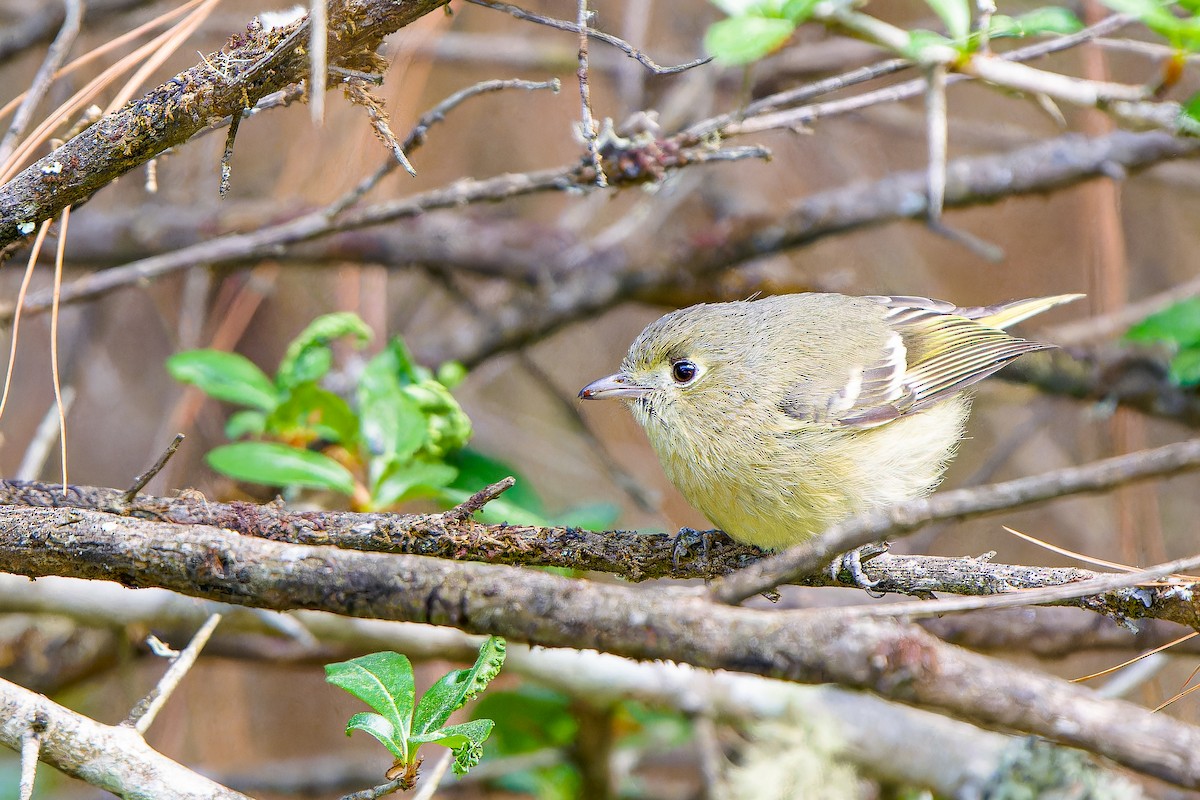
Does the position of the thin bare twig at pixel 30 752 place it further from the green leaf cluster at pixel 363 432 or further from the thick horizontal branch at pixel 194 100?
the green leaf cluster at pixel 363 432

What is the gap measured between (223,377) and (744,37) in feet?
5.89

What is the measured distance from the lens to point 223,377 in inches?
118

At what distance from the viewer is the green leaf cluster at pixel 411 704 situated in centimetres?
169

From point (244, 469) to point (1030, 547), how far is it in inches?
154

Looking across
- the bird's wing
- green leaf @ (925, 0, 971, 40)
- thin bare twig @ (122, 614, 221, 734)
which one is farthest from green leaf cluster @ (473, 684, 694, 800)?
green leaf @ (925, 0, 971, 40)

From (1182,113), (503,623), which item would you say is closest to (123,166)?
(503,623)

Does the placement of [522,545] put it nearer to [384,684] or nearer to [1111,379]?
[384,684]

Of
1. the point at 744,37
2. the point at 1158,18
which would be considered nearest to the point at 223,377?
the point at 744,37

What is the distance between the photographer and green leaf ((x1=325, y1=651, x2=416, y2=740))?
5.75 feet

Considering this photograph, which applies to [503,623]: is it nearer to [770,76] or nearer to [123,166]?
[123,166]

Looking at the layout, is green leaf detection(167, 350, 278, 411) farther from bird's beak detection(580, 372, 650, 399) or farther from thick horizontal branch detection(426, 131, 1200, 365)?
thick horizontal branch detection(426, 131, 1200, 365)

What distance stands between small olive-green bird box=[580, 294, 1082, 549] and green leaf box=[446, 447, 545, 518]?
372 millimetres

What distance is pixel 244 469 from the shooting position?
8.85 feet

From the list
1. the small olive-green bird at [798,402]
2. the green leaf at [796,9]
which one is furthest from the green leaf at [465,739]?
the green leaf at [796,9]
